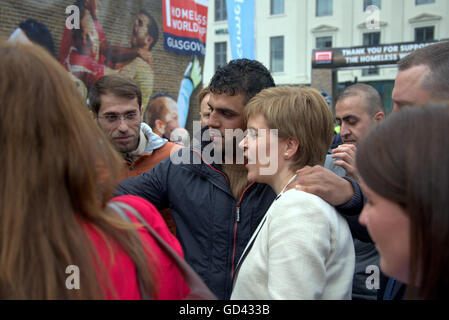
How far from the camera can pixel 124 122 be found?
121 inches

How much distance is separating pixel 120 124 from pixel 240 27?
20.6 ft

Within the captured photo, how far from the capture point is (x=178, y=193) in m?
2.18

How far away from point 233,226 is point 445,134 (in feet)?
4.20

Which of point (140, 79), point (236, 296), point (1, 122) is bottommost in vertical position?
point (236, 296)

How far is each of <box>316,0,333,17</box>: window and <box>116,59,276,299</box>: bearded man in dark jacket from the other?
27.7 meters

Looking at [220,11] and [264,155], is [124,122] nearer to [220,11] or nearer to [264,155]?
[264,155]

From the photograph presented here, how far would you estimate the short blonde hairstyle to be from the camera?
5.87ft

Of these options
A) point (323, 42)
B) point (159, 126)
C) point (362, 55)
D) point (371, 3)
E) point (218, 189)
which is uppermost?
point (371, 3)

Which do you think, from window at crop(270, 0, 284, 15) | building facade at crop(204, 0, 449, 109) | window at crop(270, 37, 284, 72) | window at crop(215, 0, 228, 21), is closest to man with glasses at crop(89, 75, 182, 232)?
building facade at crop(204, 0, 449, 109)

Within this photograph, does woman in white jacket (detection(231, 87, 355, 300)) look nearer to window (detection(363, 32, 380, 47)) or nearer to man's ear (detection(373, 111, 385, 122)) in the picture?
man's ear (detection(373, 111, 385, 122))

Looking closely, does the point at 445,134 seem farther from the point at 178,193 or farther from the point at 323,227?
the point at 178,193

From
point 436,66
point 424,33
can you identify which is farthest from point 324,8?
point 436,66

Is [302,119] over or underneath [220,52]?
underneath
